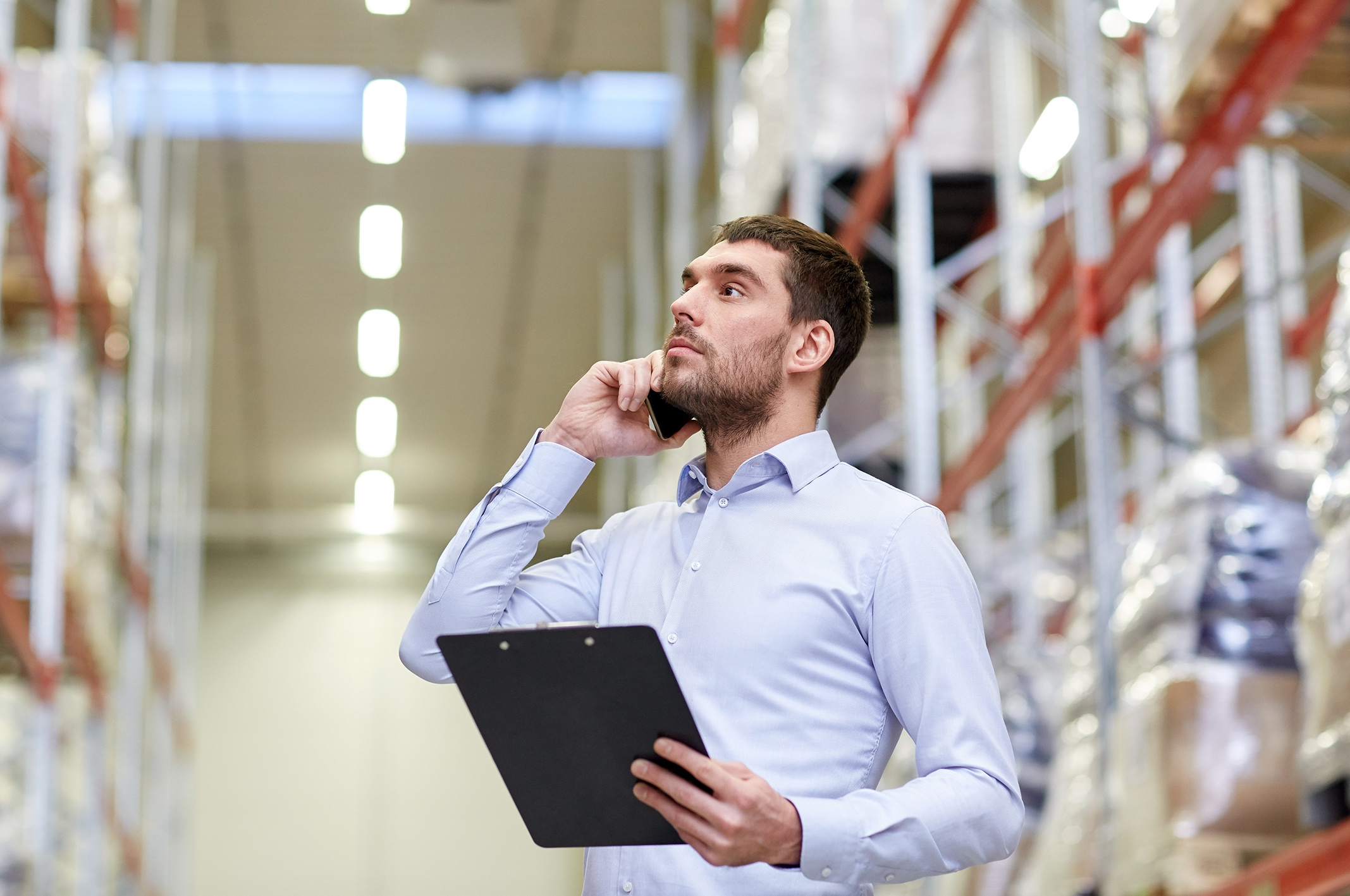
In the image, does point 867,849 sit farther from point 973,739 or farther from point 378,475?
point 378,475

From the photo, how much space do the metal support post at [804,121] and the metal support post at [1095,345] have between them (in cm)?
265

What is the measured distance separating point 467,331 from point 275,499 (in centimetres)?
675

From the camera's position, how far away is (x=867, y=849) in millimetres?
2053

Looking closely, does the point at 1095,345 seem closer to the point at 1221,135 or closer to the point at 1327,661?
the point at 1221,135

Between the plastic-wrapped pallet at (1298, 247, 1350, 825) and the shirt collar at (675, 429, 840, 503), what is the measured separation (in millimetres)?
1977

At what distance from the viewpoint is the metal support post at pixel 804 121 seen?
8.98 meters

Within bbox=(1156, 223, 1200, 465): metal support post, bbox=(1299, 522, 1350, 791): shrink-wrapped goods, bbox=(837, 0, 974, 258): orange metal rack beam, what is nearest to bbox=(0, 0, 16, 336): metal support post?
bbox=(837, 0, 974, 258): orange metal rack beam

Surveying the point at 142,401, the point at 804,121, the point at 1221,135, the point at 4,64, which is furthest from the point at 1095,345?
the point at 142,401

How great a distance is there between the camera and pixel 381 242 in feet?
58.4

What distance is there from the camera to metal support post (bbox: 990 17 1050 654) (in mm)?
9047

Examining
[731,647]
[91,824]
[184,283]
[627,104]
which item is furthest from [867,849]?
[184,283]

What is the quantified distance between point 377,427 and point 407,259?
16.4 ft

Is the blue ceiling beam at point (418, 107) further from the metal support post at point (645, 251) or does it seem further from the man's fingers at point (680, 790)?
the man's fingers at point (680, 790)

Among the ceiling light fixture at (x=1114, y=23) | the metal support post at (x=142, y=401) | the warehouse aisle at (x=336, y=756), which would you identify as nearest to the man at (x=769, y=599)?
the ceiling light fixture at (x=1114, y=23)
